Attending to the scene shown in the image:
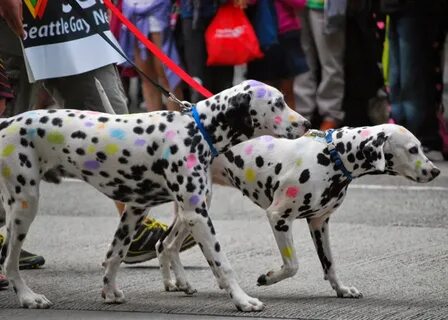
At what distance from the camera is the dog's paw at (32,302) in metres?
7.02

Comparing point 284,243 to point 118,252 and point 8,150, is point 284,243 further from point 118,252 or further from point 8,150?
point 8,150

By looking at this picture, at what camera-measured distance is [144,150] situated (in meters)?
6.87

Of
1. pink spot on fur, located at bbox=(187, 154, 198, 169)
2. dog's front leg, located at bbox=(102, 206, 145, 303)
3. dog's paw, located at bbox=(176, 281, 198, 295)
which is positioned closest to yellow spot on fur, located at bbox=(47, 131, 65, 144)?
dog's front leg, located at bbox=(102, 206, 145, 303)

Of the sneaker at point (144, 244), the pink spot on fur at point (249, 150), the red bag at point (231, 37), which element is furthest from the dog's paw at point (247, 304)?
the red bag at point (231, 37)

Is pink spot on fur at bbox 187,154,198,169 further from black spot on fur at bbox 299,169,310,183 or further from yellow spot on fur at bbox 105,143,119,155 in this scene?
black spot on fur at bbox 299,169,310,183

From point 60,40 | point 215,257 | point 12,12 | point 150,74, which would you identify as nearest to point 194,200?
point 215,257

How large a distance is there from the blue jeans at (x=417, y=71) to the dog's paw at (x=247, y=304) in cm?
681

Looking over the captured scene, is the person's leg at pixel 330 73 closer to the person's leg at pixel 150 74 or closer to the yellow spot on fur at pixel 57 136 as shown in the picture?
the person's leg at pixel 150 74

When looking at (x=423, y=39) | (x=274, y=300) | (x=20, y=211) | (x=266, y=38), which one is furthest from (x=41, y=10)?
(x=423, y=39)

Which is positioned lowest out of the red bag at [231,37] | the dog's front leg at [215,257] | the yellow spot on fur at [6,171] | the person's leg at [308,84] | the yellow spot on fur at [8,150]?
the person's leg at [308,84]

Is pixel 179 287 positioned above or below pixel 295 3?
above

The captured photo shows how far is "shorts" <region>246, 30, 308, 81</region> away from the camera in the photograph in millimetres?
13234

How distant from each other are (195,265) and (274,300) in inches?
52.2

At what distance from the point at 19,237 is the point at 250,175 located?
1289 mm
